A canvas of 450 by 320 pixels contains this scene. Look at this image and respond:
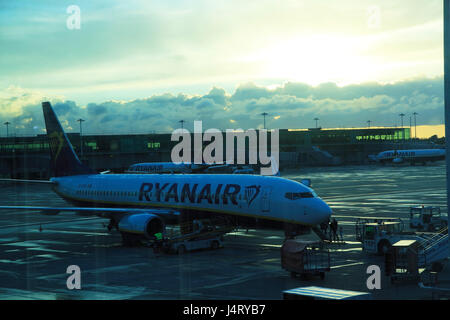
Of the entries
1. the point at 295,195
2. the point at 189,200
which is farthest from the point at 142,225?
the point at 295,195

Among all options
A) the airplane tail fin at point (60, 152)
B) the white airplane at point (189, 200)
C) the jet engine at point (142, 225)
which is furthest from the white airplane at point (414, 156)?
the jet engine at point (142, 225)

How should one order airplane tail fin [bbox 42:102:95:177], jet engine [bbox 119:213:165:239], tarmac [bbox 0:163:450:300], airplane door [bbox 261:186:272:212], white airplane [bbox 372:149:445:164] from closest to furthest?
tarmac [bbox 0:163:450:300] < airplane door [bbox 261:186:272:212] < jet engine [bbox 119:213:165:239] < airplane tail fin [bbox 42:102:95:177] < white airplane [bbox 372:149:445:164]

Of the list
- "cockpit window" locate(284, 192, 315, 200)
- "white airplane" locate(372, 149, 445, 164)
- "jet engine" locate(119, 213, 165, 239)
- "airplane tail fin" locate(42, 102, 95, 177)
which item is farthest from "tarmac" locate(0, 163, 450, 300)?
"white airplane" locate(372, 149, 445, 164)

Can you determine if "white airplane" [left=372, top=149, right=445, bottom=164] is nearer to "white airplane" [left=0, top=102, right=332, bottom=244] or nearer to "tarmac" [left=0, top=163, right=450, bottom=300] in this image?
"tarmac" [left=0, top=163, right=450, bottom=300]

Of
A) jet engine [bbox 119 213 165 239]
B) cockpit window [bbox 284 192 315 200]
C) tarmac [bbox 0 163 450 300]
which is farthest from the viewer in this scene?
jet engine [bbox 119 213 165 239]

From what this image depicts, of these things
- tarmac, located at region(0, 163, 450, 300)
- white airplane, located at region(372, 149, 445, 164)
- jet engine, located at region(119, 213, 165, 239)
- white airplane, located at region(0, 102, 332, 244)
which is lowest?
tarmac, located at region(0, 163, 450, 300)

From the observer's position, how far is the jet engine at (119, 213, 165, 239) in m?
40.2

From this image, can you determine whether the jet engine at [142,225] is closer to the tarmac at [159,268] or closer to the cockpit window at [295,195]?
the tarmac at [159,268]

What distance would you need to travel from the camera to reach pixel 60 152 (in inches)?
2169

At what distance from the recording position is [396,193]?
81.6 meters

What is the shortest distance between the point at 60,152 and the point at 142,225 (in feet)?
61.0

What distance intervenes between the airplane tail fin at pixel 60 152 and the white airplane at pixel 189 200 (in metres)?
1.44

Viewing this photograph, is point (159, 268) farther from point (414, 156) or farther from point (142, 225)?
point (414, 156)

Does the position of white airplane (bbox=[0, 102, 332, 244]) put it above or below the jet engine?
above
